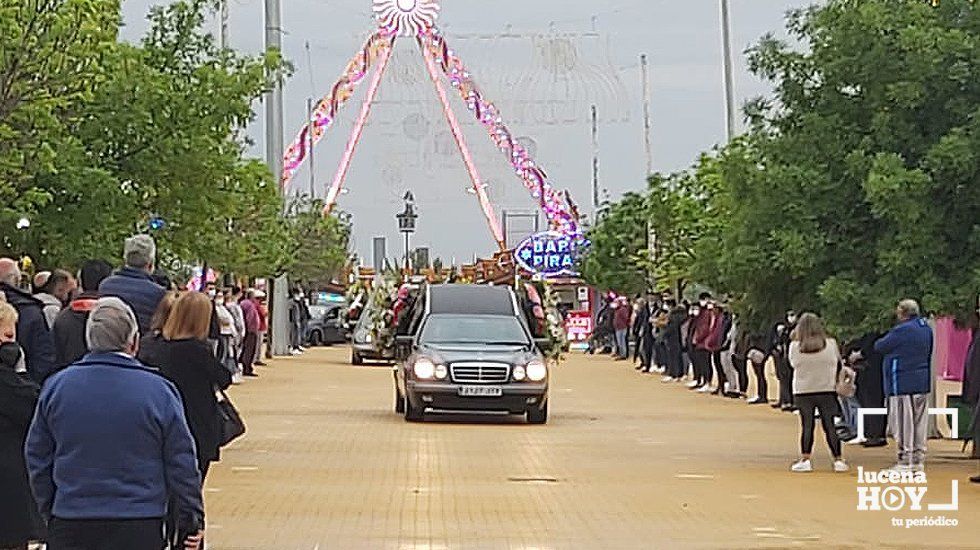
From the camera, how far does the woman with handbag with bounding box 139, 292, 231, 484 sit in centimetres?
1154

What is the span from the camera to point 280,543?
46.0 ft

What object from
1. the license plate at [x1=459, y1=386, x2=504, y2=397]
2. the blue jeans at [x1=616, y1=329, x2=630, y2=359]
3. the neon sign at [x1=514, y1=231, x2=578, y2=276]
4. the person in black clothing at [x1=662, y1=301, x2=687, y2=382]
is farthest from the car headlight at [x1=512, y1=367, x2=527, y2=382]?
the neon sign at [x1=514, y1=231, x2=578, y2=276]

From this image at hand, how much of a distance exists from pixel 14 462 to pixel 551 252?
71920mm

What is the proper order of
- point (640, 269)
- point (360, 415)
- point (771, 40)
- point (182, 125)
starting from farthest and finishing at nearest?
1. point (640, 269)
2. point (360, 415)
3. point (182, 125)
4. point (771, 40)

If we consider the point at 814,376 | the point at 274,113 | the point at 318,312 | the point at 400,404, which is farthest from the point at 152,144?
the point at 318,312

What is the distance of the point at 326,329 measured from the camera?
68.9 meters

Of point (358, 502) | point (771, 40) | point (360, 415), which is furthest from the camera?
point (360, 415)

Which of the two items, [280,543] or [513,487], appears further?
[513,487]

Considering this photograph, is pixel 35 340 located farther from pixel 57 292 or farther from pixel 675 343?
pixel 675 343

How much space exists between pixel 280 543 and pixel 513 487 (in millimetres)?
4805

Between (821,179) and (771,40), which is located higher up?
(771,40)

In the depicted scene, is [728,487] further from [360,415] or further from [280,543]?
[360,415]

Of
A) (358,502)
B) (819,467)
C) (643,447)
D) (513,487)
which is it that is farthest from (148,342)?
(643,447)

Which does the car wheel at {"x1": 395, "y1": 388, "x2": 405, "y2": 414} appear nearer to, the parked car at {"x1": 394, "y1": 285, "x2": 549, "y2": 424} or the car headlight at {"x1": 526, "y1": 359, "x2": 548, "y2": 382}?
the parked car at {"x1": 394, "y1": 285, "x2": 549, "y2": 424}
